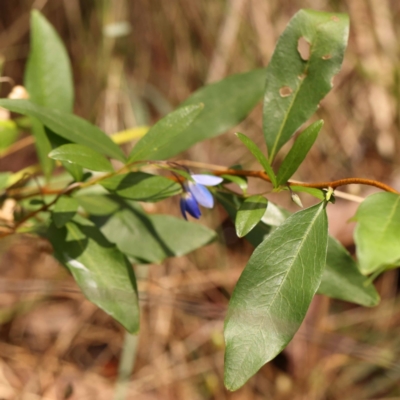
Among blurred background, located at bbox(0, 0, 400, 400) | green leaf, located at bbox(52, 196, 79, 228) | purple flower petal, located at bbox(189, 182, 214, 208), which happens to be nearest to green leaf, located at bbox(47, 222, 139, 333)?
green leaf, located at bbox(52, 196, 79, 228)

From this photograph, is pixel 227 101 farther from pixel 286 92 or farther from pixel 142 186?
pixel 142 186

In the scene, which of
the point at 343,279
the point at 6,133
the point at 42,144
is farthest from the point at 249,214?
the point at 6,133

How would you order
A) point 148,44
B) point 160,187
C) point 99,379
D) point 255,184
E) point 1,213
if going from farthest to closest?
point 148,44, point 255,184, point 99,379, point 1,213, point 160,187

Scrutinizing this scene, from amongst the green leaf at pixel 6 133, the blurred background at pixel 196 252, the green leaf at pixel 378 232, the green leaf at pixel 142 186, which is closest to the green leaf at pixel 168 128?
the green leaf at pixel 142 186

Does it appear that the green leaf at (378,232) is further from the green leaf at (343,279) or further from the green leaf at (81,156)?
the green leaf at (81,156)

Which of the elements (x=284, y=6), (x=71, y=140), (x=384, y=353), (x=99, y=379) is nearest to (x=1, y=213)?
(x=71, y=140)

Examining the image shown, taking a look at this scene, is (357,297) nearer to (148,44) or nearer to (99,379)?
(99,379)

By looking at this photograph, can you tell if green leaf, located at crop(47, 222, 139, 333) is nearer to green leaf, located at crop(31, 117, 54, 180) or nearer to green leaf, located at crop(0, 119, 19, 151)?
green leaf, located at crop(31, 117, 54, 180)
